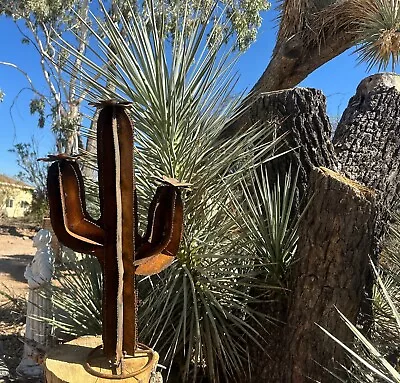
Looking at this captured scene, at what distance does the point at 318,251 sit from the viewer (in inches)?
79.4

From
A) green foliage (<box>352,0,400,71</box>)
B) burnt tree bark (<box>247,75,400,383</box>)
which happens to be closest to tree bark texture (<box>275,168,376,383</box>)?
burnt tree bark (<box>247,75,400,383</box>)

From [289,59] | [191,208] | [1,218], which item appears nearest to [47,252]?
[191,208]

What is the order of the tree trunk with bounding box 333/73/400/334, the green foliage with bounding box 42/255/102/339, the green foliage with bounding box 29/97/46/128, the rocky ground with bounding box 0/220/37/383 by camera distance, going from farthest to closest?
the green foliage with bounding box 29/97/46/128 → the rocky ground with bounding box 0/220/37/383 → the tree trunk with bounding box 333/73/400/334 → the green foliage with bounding box 42/255/102/339

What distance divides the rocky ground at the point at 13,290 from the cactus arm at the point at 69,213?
2193 millimetres

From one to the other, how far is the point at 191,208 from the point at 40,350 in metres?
1.39

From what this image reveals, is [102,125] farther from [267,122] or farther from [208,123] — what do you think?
[267,122]

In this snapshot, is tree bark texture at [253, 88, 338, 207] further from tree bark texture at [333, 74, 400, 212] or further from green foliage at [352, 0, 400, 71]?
green foliage at [352, 0, 400, 71]

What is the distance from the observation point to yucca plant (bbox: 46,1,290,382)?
2203mm

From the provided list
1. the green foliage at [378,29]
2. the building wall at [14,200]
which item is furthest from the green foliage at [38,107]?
the green foliage at [378,29]

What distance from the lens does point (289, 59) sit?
17.6 feet

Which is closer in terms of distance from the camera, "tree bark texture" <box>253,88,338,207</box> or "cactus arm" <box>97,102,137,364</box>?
"cactus arm" <box>97,102,137,364</box>

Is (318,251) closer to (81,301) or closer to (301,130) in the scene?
(301,130)

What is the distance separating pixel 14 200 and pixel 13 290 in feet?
48.9

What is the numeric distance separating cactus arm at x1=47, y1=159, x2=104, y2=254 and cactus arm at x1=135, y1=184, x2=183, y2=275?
157 mm
